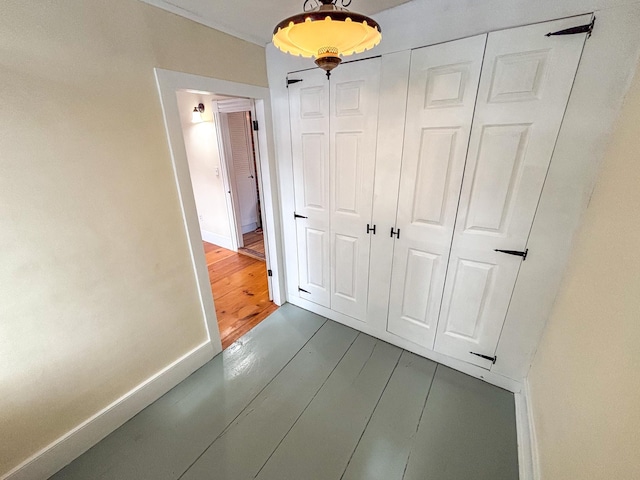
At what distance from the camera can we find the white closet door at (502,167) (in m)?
1.22

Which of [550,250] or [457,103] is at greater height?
[457,103]

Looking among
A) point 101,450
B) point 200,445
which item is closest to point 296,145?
point 200,445

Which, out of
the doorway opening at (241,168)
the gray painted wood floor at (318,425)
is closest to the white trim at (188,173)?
the gray painted wood floor at (318,425)

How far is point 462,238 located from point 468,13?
1192 millimetres

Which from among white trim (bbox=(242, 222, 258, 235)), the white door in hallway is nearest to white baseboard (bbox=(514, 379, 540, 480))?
the white door in hallway

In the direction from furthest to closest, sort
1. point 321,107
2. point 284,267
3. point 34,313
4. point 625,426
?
point 284,267 → point 321,107 → point 34,313 → point 625,426

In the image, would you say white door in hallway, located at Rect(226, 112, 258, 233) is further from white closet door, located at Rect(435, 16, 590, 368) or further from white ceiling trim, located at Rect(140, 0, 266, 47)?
white closet door, located at Rect(435, 16, 590, 368)

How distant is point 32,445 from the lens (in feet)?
4.29

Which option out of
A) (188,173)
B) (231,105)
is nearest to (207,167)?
(231,105)

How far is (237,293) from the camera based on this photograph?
2980 mm

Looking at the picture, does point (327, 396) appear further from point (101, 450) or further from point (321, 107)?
point (321, 107)

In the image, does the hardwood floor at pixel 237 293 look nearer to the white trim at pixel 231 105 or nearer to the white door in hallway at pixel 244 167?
the white door in hallway at pixel 244 167

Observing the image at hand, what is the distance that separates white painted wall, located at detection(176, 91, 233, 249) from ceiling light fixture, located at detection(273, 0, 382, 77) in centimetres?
Result: 298

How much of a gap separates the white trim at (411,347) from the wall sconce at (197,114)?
2778 mm
